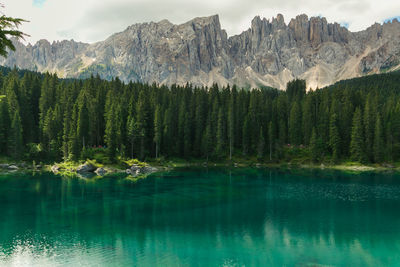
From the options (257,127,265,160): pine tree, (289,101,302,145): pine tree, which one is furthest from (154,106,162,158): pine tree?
(289,101,302,145): pine tree

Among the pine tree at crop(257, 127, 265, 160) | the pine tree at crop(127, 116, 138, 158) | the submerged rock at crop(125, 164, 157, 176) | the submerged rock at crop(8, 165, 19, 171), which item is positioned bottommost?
the submerged rock at crop(125, 164, 157, 176)

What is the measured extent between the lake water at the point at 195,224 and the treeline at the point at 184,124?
1112 inches

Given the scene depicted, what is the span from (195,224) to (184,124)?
252 feet

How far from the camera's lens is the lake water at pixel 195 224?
1143 inches

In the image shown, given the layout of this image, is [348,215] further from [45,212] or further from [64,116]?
[64,116]

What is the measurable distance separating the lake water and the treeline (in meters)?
28.2

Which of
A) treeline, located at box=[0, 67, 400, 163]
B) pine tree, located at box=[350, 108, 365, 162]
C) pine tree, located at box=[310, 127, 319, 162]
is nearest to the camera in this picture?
treeline, located at box=[0, 67, 400, 163]

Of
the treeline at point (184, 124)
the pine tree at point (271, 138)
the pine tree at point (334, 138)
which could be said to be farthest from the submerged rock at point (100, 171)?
the pine tree at point (334, 138)

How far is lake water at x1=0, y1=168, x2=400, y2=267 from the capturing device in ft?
95.2

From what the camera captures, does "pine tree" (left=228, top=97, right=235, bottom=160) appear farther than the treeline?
Yes

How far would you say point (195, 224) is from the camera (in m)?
39.1

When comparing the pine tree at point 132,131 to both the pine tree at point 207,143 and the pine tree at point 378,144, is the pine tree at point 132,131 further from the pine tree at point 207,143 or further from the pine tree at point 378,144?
the pine tree at point 378,144

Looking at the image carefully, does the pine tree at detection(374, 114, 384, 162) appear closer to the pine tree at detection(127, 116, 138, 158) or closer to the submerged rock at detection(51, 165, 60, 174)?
the pine tree at detection(127, 116, 138, 158)

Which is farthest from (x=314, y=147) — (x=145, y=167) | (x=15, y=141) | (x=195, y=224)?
(x=15, y=141)
